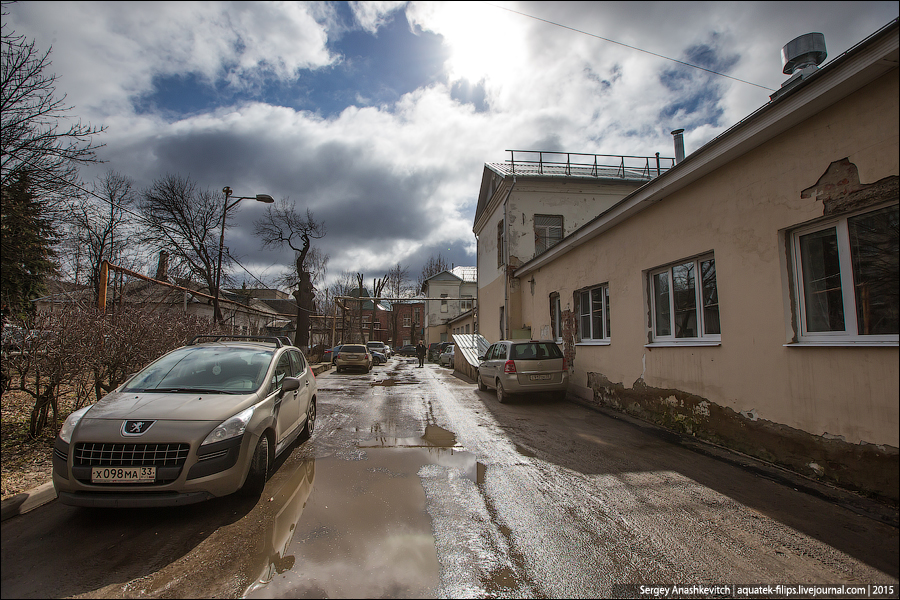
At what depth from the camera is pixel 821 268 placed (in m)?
4.85

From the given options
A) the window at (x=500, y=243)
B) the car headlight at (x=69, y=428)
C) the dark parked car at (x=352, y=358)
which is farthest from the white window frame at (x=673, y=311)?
the dark parked car at (x=352, y=358)

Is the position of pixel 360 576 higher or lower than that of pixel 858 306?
lower

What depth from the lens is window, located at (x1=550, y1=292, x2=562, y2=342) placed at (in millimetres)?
13373

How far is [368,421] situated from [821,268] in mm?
7186

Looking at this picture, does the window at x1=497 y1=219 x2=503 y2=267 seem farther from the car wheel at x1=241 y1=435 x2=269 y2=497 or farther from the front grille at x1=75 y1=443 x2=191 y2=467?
the front grille at x1=75 y1=443 x2=191 y2=467

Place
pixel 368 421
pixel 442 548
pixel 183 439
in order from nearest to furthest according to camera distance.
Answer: pixel 442 548
pixel 183 439
pixel 368 421

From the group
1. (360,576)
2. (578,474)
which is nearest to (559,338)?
(578,474)

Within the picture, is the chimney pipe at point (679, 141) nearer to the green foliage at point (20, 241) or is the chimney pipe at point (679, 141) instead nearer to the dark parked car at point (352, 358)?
the dark parked car at point (352, 358)

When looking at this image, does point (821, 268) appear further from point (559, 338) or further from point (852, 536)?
point (559, 338)

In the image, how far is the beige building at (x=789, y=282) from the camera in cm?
412

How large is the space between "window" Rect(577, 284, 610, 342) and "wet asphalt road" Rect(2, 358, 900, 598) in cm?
507

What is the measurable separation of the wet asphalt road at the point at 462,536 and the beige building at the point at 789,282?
2.83ft

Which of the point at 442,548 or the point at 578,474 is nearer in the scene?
the point at 442,548

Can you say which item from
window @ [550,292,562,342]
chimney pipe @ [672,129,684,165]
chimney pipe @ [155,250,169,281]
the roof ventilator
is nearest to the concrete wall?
the roof ventilator
